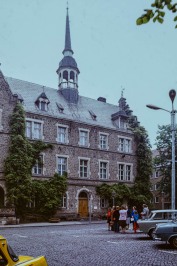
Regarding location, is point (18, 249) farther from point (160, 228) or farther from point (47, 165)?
point (47, 165)

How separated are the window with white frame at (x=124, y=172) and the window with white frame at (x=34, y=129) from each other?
10767 mm

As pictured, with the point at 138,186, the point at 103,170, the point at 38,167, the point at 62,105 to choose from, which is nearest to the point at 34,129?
the point at 38,167

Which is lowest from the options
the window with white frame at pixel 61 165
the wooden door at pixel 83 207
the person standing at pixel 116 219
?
the wooden door at pixel 83 207

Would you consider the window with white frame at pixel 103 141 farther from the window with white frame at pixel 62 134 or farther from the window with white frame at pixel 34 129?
the window with white frame at pixel 34 129

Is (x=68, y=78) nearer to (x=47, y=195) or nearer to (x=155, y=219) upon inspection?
(x=47, y=195)

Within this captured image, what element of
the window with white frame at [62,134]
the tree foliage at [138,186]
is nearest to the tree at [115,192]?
the tree foliage at [138,186]

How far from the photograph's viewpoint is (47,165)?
1387 inches

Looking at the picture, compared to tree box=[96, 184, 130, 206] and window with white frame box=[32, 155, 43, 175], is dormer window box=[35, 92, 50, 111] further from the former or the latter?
tree box=[96, 184, 130, 206]

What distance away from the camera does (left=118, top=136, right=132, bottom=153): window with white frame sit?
137ft

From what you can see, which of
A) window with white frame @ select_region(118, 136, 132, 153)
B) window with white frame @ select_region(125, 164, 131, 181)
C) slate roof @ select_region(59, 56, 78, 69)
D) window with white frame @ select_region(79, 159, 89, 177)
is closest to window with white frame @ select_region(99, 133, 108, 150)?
window with white frame @ select_region(118, 136, 132, 153)

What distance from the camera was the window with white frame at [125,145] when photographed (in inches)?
1645

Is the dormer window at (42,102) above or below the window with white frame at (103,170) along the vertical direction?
above

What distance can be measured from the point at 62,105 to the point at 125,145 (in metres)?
8.89

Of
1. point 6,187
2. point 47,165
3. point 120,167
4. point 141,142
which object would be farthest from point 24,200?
point 141,142
